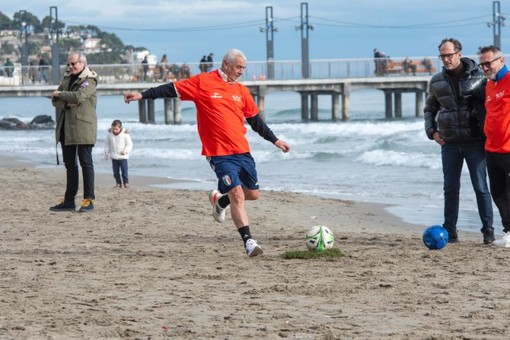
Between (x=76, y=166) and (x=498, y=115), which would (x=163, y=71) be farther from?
(x=498, y=115)

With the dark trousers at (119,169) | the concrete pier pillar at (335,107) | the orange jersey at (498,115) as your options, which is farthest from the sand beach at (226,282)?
the concrete pier pillar at (335,107)

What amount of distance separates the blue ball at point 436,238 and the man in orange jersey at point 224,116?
145cm

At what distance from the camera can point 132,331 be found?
5863mm

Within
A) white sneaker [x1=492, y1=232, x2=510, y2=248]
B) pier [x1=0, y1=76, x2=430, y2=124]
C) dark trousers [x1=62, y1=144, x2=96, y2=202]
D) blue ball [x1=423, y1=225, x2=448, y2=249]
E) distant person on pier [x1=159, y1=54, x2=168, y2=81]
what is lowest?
white sneaker [x1=492, y1=232, x2=510, y2=248]

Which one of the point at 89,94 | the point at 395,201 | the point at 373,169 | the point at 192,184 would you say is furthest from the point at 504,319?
the point at 373,169

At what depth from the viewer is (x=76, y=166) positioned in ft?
39.6

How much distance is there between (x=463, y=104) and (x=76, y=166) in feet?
14.6

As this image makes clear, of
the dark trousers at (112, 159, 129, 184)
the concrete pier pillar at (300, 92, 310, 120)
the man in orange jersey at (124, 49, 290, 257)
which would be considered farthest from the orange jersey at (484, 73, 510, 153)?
the concrete pier pillar at (300, 92, 310, 120)

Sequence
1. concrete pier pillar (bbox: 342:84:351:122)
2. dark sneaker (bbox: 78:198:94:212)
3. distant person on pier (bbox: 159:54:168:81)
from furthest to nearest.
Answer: concrete pier pillar (bbox: 342:84:351:122) → distant person on pier (bbox: 159:54:168:81) → dark sneaker (bbox: 78:198:94:212)

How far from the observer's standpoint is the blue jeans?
9.58 meters

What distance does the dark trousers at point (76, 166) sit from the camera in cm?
1185

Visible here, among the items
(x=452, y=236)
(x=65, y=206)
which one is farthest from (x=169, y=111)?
(x=452, y=236)

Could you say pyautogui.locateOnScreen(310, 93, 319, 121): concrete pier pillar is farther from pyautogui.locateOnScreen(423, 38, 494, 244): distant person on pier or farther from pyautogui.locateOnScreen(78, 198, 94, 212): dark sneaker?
pyautogui.locateOnScreen(423, 38, 494, 244): distant person on pier

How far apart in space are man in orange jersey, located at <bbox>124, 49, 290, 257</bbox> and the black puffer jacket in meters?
1.77
